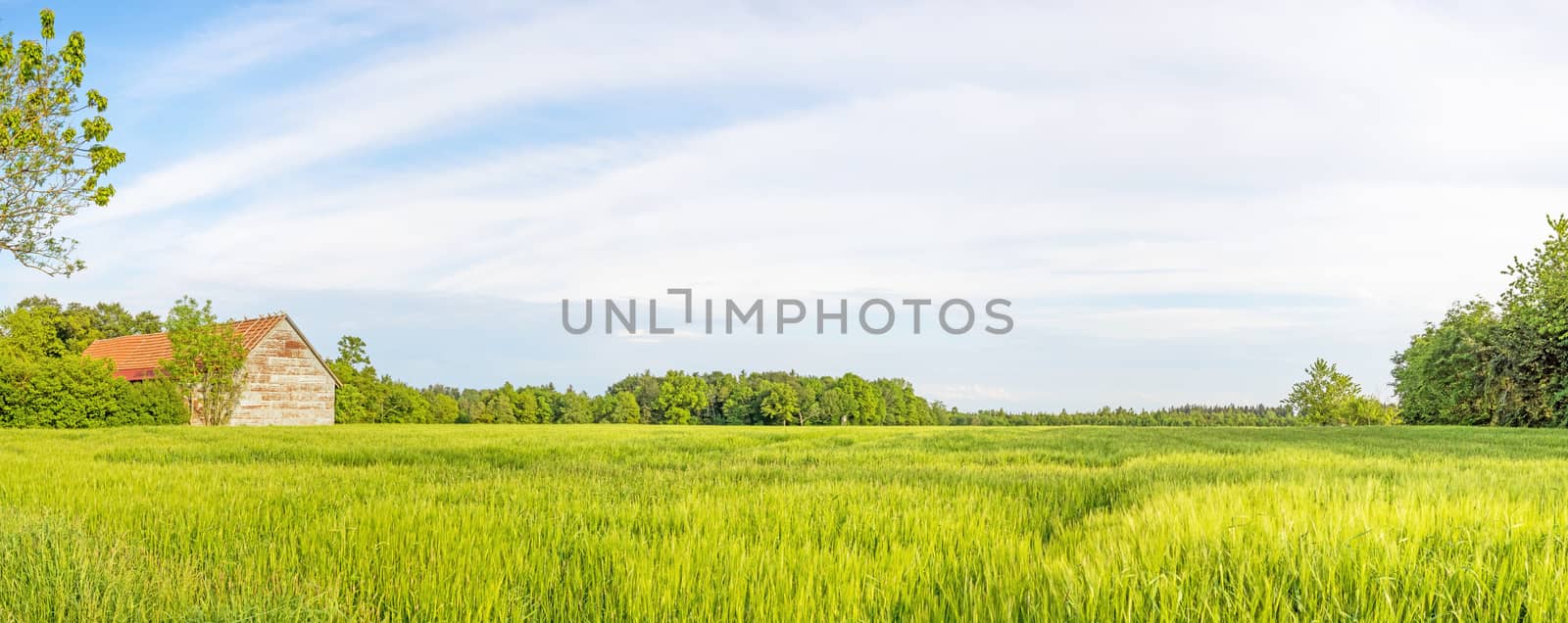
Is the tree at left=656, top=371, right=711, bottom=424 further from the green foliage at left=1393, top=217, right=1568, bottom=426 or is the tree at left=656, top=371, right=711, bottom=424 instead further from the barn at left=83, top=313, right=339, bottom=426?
the green foliage at left=1393, top=217, right=1568, bottom=426

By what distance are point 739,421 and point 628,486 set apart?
79.7m

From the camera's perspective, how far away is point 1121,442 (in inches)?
478

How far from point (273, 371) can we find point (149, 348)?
826cm

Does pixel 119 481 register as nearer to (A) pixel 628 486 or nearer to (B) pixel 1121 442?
Result: (A) pixel 628 486

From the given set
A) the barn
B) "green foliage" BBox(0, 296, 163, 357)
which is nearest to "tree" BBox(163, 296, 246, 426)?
the barn

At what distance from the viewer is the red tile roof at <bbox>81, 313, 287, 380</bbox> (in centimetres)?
4156

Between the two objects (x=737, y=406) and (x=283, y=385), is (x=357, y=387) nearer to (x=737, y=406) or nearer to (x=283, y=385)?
(x=283, y=385)

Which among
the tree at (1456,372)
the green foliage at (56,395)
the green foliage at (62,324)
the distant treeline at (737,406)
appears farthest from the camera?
the distant treeline at (737,406)

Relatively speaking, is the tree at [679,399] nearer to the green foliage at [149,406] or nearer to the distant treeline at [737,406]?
the distant treeline at [737,406]

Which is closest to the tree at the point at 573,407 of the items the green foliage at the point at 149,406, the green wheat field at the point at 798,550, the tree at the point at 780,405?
the tree at the point at 780,405

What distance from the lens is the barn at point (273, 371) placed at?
41562 mm

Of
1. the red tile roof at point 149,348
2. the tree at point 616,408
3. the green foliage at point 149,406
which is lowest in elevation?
the tree at point 616,408

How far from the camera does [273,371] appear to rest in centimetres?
4253

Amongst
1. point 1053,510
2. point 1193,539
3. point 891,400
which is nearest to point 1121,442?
point 1053,510
